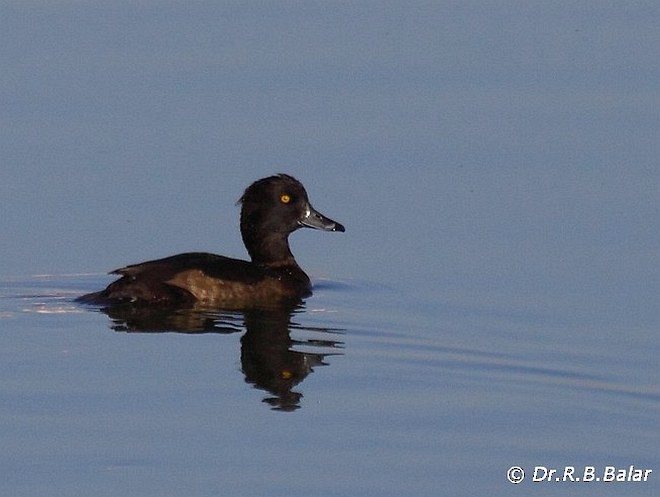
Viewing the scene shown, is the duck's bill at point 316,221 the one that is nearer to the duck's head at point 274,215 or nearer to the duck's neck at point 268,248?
the duck's head at point 274,215

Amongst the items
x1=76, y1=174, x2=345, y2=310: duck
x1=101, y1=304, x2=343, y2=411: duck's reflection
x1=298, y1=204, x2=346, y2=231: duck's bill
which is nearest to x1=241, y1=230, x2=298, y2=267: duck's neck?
x1=76, y1=174, x2=345, y2=310: duck

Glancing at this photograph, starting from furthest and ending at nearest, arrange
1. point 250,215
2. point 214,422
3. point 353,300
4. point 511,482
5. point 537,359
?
point 250,215
point 353,300
point 537,359
point 214,422
point 511,482

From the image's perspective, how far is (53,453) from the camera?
8234 mm

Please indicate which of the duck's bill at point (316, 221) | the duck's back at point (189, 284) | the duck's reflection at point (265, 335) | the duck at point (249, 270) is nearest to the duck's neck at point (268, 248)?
the duck at point (249, 270)

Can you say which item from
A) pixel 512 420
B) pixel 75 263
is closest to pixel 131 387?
pixel 512 420

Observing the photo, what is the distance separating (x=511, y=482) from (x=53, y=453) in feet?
7.12

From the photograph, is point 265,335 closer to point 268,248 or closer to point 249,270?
point 249,270

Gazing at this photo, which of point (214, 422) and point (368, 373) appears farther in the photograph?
point (368, 373)

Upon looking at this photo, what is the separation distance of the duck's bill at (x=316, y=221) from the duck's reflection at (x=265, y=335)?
99 centimetres

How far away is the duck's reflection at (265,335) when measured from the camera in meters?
9.80

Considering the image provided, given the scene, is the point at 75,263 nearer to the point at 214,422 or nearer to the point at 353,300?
the point at 353,300

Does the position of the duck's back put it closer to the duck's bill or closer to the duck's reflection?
the duck's reflection

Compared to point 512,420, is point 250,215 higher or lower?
higher

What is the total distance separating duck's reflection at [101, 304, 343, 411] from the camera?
Answer: 980 cm
